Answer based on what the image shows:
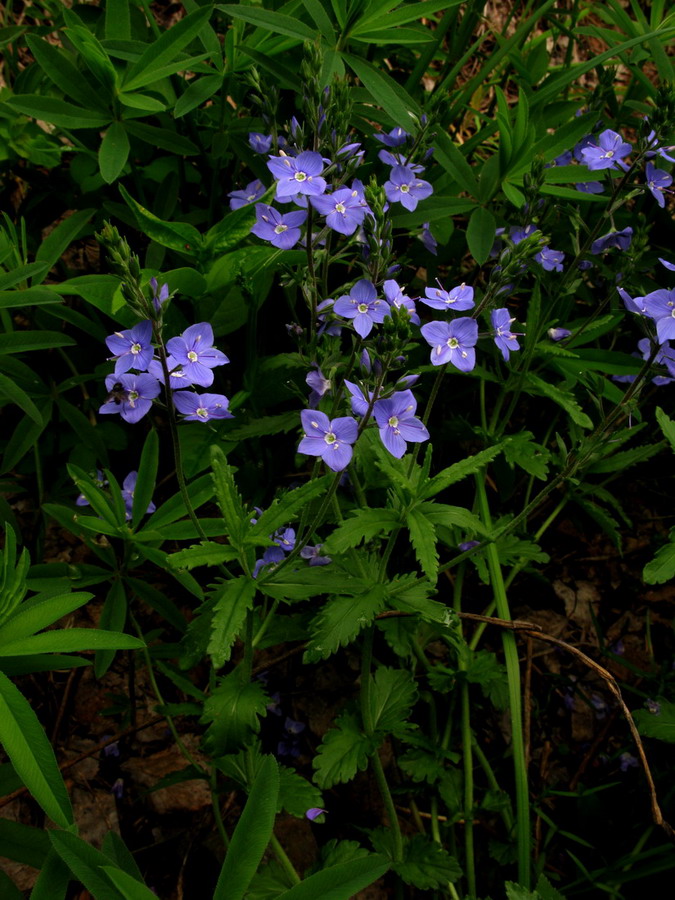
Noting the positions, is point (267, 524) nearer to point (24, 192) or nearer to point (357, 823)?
point (357, 823)

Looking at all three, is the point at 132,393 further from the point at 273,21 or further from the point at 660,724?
the point at 660,724

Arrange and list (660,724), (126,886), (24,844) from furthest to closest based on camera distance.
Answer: (660,724) < (24,844) < (126,886)

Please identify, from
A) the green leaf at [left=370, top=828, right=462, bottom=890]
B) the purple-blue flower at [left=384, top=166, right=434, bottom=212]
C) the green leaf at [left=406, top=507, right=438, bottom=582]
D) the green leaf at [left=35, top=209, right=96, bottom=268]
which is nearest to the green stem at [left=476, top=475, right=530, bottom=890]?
the green leaf at [left=370, top=828, right=462, bottom=890]

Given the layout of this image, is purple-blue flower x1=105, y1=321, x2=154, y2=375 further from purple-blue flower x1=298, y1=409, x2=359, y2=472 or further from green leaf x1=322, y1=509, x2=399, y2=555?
green leaf x1=322, y1=509, x2=399, y2=555

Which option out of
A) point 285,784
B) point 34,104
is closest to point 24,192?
point 34,104

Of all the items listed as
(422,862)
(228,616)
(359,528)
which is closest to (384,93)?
(359,528)

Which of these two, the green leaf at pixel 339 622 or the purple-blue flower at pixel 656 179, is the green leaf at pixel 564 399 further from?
the green leaf at pixel 339 622

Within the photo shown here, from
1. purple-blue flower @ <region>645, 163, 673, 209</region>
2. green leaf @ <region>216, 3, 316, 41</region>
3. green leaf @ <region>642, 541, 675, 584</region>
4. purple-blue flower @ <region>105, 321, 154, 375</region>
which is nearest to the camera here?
purple-blue flower @ <region>105, 321, 154, 375</region>

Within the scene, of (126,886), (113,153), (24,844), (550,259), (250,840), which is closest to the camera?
(126,886)
